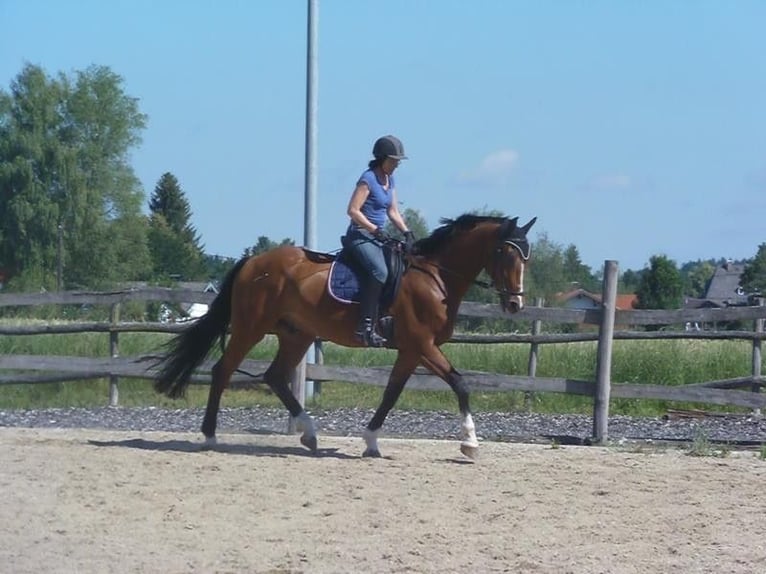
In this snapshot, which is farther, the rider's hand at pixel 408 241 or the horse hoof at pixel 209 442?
the horse hoof at pixel 209 442

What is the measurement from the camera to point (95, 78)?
5694cm

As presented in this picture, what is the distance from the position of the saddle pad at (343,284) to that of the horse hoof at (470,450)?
144 cm

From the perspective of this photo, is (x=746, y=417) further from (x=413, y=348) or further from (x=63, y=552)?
(x=63, y=552)

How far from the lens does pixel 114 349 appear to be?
1438 centimetres

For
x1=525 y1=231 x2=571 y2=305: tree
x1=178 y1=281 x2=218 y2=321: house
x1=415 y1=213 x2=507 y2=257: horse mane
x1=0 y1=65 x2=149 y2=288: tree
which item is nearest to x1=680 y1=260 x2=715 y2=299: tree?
x1=525 y1=231 x2=571 y2=305: tree

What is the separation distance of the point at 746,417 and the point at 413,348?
18.8ft

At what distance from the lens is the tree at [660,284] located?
59.2 m

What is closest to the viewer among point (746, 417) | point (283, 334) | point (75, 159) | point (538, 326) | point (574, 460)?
point (574, 460)

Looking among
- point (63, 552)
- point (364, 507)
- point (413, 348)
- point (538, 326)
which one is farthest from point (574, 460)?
point (538, 326)

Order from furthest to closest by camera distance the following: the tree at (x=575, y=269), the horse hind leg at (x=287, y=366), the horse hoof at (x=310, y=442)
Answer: the tree at (x=575, y=269) < the horse hind leg at (x=287, y=366) < the horse hoof at (x=310, y=442)

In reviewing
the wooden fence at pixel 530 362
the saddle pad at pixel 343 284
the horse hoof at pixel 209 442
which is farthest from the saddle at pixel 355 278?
the wooden fence at pixel 530 362

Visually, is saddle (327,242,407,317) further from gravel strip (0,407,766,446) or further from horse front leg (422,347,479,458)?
gravel strip (0,407,766,446)

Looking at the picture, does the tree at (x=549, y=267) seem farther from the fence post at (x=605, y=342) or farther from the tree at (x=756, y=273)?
the fence post at (x=605, y=342)

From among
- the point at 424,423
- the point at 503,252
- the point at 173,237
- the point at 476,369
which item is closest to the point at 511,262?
the point at 503,252
